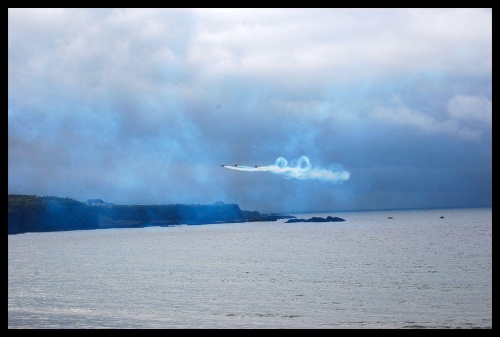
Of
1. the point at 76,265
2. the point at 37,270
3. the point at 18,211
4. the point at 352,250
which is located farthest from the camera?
the point at 18,211

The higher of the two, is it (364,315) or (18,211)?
(18,211)

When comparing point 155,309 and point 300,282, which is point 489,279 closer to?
point 300,282

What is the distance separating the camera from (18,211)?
199m

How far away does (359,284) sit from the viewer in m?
56.2

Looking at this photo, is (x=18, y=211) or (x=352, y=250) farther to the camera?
(x=18, y=211)

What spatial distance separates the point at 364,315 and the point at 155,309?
1585 cm

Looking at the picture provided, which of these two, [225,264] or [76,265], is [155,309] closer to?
[225,264]
